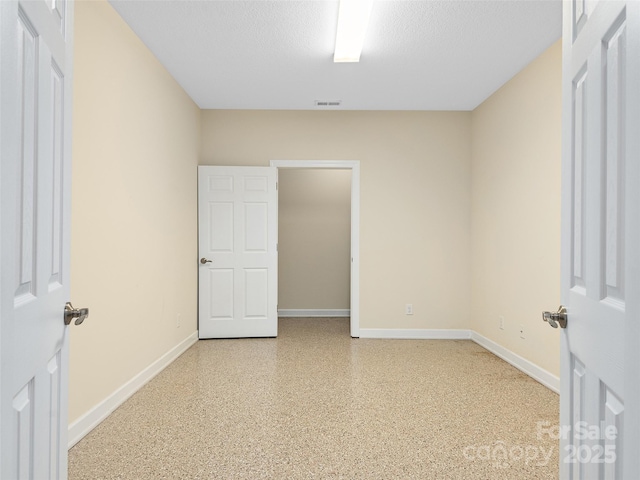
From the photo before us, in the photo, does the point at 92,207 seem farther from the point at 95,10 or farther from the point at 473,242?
the point at 473,242

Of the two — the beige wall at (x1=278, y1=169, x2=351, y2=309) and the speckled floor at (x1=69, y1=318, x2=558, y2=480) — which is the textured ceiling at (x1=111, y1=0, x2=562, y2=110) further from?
the speckled floor at (x1=69, y1=318, x2=558, y2=480)

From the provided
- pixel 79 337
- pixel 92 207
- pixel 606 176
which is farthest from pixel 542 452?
pixel 92 207

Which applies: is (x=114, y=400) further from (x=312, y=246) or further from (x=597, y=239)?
(x=312, y=246)

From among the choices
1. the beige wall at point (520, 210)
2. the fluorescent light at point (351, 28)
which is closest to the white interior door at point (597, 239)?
the fluorescent light at point (351, 28)

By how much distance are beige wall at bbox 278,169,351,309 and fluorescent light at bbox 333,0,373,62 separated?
9.88ft

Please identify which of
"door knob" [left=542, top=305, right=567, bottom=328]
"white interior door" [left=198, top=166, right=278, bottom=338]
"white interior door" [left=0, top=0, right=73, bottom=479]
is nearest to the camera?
"white interior door" [left=0, top=0, right=73, bottom=479]

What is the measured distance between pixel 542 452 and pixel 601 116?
76.0 inches

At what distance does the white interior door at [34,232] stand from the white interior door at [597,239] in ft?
3.74

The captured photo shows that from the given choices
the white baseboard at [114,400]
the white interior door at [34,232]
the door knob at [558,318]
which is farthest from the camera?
the white baseboard at [114,400]

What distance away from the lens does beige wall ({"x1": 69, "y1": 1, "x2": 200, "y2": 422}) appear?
8.00 feet

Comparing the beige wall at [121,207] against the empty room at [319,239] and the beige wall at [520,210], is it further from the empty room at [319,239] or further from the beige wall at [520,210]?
the beige wall at [520,210]

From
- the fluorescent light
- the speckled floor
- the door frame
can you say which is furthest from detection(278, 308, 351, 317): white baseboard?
the fluorescent light

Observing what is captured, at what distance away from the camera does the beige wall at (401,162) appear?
501cm

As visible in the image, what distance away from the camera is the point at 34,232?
3.27ft
